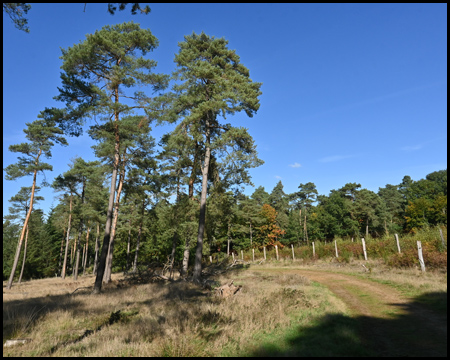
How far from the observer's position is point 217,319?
23.5 feet

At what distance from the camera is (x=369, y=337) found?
18.4 feet

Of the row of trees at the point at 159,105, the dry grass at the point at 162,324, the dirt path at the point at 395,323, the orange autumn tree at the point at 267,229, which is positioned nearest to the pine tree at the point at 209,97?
the row of trees at the point at 159,105

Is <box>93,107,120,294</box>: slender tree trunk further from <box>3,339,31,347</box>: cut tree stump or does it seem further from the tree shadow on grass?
the tree shadow on grass

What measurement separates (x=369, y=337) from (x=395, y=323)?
1.49 meters

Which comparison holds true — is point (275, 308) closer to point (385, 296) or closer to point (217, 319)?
point (217, 319)

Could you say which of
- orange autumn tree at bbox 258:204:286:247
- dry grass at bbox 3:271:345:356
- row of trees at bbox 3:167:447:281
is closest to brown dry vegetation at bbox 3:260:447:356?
dry grass at bbox 3:271:345:356

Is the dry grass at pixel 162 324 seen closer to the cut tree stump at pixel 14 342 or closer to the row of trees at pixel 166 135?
Answer: the cut tree stump at pixel 14 342

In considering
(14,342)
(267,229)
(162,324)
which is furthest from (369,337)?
(267,229)

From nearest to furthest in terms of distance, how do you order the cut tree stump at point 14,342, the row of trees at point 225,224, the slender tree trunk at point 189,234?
the cut tree stump at point 14,342, the slender tree trunk at point 189,234, the row of trees at point 225,224

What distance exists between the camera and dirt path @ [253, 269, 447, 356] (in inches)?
195

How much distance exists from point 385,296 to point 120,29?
65.6 ft

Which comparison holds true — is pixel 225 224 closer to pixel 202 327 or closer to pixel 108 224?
pixel 108 224

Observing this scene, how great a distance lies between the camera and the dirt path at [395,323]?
4.96 meters

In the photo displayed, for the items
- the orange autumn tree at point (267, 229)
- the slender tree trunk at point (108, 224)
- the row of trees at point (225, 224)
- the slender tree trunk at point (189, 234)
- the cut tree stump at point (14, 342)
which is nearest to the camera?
the cut tree stump at point (14, 342)
